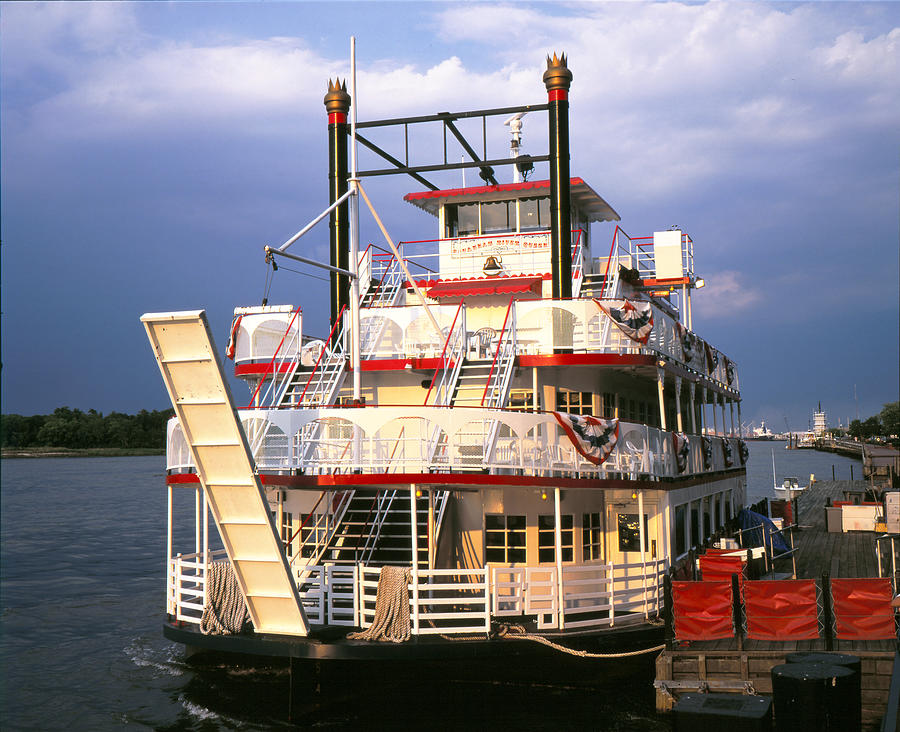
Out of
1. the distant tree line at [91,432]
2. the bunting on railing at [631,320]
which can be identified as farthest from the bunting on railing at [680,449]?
the distant tree line at [91,432]

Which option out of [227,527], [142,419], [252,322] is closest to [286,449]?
[227,527]

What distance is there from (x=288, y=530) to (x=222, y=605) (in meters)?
4.91

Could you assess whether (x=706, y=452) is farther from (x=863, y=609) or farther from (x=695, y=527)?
(x=863, y=609)

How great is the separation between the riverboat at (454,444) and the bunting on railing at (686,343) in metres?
0.08

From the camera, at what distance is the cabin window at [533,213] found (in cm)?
2355

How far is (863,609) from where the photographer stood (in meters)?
14.0

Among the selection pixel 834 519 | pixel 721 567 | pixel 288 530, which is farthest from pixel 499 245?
pixel 834 519

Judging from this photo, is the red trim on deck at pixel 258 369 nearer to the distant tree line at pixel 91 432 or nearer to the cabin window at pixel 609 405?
the cabin window at pixel 609 405

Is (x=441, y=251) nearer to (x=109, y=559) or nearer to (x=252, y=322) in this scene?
(x=252, y=322)

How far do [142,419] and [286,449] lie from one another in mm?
133015

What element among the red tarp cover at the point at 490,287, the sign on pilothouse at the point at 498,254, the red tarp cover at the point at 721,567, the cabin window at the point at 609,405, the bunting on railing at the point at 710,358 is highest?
the sign on pilothouse at the point at 498,254

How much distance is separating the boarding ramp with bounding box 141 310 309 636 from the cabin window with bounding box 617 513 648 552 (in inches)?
301

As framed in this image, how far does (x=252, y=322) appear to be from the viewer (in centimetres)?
2041

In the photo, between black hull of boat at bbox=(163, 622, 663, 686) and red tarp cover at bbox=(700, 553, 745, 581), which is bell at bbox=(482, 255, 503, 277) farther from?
black hull of boat at bbox=(163, 622, 663, 686)
